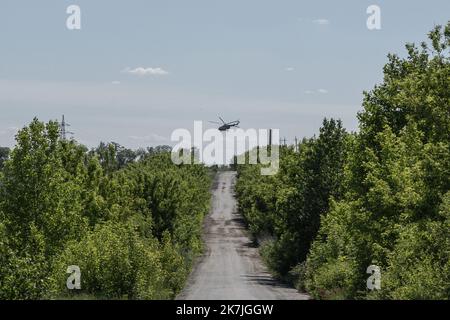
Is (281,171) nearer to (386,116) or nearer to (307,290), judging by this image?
(307,290)

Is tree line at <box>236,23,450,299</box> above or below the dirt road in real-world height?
above

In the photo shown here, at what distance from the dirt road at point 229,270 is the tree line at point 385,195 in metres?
3.16

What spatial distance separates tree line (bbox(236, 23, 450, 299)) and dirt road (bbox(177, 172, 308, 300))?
10.4ft

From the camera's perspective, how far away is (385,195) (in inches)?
1161

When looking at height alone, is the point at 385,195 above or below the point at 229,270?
above

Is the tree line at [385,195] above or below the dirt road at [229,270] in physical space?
above

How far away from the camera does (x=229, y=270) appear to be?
68312mm

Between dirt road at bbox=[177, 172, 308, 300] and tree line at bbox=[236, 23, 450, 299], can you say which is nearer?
tree line at bbox=[236, 23, 450, 299]

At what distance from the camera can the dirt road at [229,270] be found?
154 feet

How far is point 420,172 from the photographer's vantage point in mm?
24516

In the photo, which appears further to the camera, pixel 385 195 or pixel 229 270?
pixel 229 270

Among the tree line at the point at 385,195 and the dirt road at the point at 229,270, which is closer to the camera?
the tree line at the point at 385,195

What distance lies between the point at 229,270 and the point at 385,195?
4045cm

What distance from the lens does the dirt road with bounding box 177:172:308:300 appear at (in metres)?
47.0
